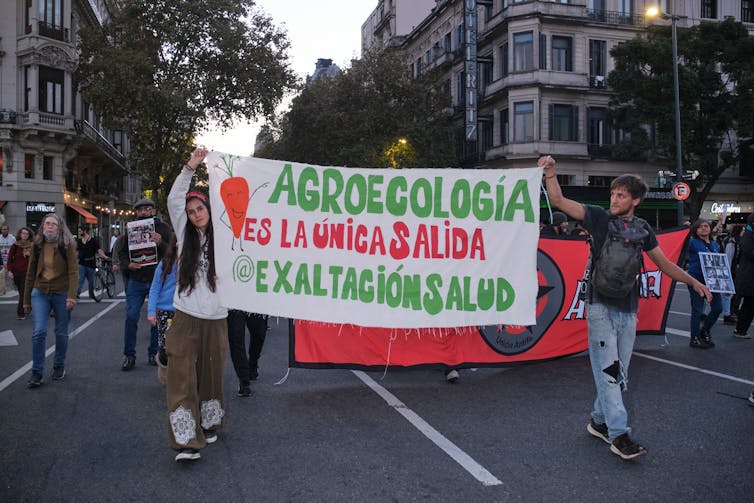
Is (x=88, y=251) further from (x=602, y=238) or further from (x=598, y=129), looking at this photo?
(x=598, y=129)

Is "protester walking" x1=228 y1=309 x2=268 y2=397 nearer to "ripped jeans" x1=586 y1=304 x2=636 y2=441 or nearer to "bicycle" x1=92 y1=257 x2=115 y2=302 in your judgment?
"ripped jeans" x1=586 y1=304 x2=636 y2=441

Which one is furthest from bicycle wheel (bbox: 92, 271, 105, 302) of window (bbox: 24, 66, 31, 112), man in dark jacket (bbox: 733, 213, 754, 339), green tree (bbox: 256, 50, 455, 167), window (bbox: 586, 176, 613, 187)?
window (bbox: 586, 176, 613, 187)

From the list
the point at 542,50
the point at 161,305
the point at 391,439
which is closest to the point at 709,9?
the point at 542,50

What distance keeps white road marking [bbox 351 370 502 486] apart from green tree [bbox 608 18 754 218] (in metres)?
30.1

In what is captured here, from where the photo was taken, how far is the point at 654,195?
35.8 m

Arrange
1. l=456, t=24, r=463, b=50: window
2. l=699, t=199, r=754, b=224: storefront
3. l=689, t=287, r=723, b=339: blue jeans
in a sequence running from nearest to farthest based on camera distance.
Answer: l=689, t=287, r=723, b=339: blue jeans
l=699, t=199, r=754, b=224: storefront
l=456, t=24, r=463, b=50: window

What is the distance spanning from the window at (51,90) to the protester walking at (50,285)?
31225mm

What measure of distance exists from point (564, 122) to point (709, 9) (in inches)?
465

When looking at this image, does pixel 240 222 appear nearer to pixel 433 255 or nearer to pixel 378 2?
pixel 433 255

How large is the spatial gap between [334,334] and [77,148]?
1392 inches

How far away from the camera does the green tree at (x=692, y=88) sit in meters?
31.8

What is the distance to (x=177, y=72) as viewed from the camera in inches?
1260

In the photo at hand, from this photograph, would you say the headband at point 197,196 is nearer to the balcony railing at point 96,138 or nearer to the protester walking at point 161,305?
the protester walking at point 161,305

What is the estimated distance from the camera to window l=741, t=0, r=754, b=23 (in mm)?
38875
